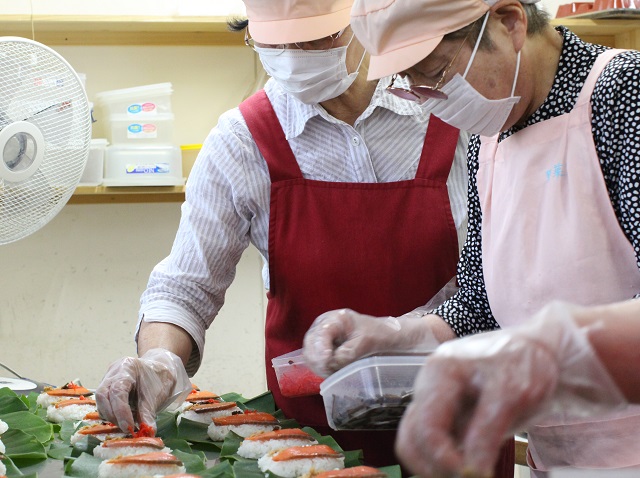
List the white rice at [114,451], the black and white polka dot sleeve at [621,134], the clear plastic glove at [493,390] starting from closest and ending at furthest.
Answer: the clear plastic glove at [493,390] → the black and white polka dot sleeve at [621,134] → the white rice at [114,451]

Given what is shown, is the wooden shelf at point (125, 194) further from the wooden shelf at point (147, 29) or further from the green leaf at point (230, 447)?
Result: the green leaf at point (230, 447)

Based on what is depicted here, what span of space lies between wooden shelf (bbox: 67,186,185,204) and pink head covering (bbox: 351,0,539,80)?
103 inches

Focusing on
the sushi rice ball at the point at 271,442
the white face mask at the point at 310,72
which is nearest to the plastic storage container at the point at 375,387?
the sushi rice ball at the point at 271,442

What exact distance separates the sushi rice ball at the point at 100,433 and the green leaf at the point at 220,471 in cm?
33

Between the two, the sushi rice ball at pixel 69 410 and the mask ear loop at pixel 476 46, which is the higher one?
the mask ear loop at pixel 476 46

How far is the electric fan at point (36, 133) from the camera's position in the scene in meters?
2.31

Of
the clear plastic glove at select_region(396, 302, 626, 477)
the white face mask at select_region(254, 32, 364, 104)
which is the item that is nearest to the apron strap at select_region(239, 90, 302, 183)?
the white face mask at select_region(254, 32, 364, 104)

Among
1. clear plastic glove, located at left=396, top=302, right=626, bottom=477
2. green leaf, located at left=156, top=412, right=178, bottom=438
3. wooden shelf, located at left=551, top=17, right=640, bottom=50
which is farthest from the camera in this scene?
wooden shelf, located at left=551, top=17, right=640, bottom=50

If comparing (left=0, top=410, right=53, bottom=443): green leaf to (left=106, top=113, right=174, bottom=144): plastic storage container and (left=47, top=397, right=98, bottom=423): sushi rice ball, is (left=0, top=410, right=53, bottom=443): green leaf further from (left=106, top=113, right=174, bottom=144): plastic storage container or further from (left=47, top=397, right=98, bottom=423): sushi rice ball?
(left=106, top=113, right=174, bottom=144): plastic storage container

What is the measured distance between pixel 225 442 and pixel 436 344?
515 mm

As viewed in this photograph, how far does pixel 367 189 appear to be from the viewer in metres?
2.29

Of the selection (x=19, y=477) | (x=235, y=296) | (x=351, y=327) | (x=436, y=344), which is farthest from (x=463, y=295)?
(x=235, y=296)

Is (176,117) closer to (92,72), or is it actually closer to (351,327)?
(92,72)

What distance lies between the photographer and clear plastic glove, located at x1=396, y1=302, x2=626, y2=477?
0.88m
